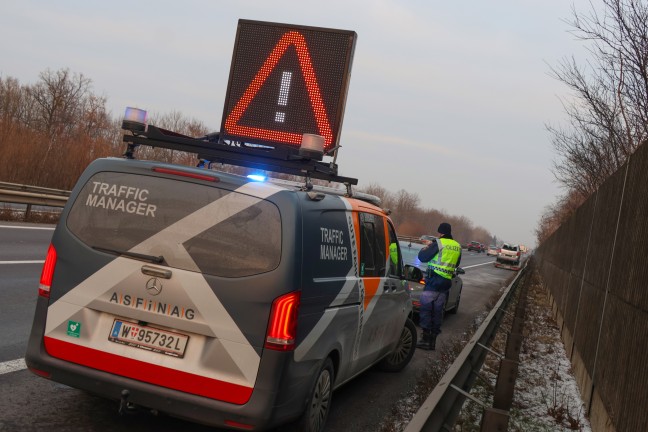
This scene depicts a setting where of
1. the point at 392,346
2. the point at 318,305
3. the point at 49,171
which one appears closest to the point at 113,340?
the point at 318,305

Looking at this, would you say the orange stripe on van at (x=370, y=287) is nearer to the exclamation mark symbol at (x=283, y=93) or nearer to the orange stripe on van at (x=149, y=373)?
the orange stripe on van at (x=149, y=373)

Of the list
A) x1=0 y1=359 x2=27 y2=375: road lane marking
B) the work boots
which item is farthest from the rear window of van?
the work boots

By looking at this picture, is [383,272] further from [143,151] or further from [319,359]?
[143,151]

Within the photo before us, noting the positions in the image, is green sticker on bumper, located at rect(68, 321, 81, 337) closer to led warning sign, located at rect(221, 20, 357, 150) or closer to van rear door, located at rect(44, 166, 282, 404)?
van rear door, located at rect(44, 166, 282, 404)

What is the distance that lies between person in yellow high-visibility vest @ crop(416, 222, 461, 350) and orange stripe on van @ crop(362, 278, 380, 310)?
3379 millimetres

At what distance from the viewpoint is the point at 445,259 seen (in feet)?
29.4

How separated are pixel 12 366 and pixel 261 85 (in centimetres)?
376

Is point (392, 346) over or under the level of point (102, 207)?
under

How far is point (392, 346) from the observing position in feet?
22.2

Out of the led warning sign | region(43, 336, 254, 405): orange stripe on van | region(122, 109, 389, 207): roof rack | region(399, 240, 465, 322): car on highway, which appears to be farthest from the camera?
region(399, 240, 465, 322): car on highway

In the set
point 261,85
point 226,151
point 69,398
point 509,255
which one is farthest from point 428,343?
point 509,255

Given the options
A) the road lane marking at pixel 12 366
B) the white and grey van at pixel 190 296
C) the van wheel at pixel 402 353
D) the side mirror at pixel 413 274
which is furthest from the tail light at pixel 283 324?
the van wheel at pixel 402 353

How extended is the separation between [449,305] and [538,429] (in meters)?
7.46

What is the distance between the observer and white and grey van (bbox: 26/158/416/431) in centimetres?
369
